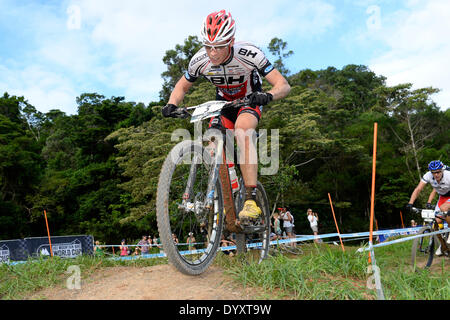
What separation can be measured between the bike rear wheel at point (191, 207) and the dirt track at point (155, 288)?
5.7 inches

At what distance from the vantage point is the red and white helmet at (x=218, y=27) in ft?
11.8

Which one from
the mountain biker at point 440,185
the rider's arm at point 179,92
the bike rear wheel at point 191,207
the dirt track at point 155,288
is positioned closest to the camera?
the dirt track at point 155,288

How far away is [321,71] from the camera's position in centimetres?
6300

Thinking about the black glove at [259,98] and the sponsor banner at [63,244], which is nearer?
the black glove at [259,98]

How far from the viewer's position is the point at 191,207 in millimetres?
3439

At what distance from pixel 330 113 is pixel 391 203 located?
386 inches

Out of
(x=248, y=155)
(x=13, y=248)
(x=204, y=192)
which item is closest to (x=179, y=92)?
(x=248, y=155)

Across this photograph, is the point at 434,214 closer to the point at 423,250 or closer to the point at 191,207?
the point at 423,250

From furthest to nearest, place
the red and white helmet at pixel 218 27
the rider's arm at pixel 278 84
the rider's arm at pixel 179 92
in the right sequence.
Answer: the rider's arm at pixel 179 92 < the rider's arm at pixel 278 84 < the red and white helmet at pixel 218 27

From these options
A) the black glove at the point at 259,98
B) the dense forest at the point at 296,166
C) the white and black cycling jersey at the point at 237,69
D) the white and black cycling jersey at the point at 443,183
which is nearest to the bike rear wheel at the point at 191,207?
the black glove at the point at 259,98

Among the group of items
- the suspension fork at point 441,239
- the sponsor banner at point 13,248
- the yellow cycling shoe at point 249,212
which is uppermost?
the yellow cycling shoe at point 249,212

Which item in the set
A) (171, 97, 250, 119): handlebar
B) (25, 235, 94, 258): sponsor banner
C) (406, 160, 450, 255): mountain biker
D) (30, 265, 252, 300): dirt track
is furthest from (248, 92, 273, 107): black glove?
(25, 235, 94, 258): sponsor banner

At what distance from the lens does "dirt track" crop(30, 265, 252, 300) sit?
116 inches

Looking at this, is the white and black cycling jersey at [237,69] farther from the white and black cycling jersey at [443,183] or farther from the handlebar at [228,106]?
the white and black cycling jersey at [443,183]
